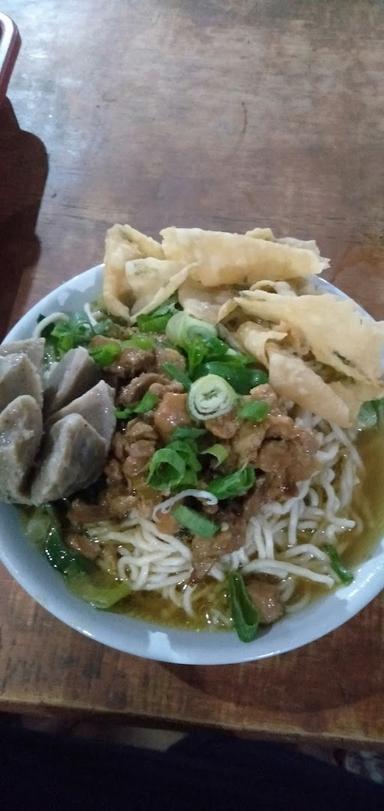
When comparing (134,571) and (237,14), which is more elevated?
(237,14)

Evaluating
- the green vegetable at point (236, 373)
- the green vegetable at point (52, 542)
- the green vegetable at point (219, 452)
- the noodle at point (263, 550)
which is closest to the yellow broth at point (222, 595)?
the noodle at point (263, 550)

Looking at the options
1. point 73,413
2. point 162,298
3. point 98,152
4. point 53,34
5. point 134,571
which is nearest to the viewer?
point 73,413

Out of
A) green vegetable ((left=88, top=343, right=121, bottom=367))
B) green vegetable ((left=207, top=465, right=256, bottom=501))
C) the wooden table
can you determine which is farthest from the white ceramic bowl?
green vegetable ((left=88, top=343, right=121, bottom=367))

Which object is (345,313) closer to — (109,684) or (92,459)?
(92,459)

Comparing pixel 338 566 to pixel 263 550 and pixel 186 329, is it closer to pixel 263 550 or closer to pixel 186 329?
pixel 263 550

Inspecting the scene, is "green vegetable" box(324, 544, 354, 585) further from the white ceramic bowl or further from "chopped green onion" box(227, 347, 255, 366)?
"chopped green onion" box(227, 347, 255, 366)

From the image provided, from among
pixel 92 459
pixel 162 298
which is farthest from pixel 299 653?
pixel 162 298

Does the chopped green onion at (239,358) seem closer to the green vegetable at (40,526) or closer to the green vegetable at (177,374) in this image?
the green vegetable at (177,374)
